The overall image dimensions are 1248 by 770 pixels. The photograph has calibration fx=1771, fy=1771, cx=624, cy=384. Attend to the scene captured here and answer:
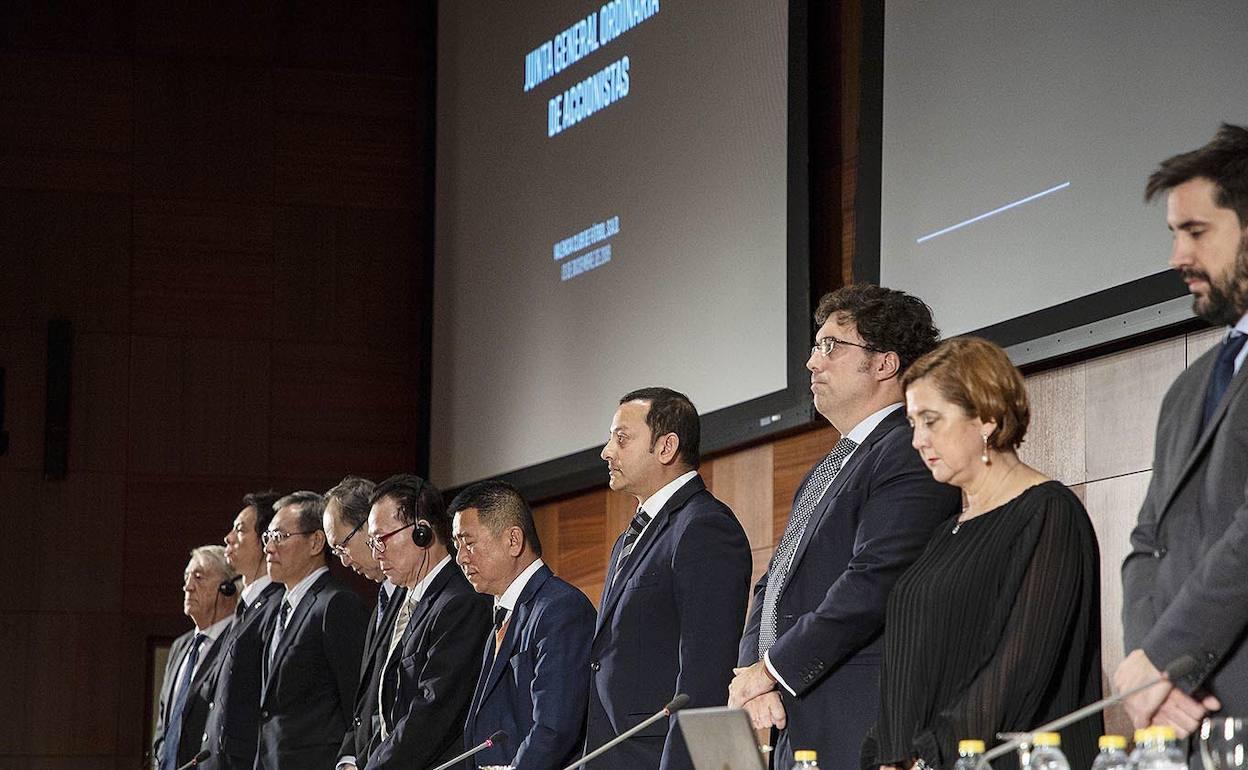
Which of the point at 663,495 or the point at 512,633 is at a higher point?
the point at 663,495

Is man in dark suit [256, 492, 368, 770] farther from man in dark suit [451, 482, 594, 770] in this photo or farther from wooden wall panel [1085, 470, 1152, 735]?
wooden wall panel [1085, 470, 1152, 735]

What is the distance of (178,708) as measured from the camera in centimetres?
635

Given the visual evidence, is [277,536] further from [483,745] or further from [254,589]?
[483,745]

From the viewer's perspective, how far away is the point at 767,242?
5.75 metres

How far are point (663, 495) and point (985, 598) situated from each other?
49.4 inches

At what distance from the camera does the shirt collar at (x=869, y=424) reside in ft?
10.8

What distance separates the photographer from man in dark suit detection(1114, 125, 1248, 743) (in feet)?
7.41

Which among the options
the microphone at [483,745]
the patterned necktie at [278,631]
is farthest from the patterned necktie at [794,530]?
the patterned necktie at [278,631]

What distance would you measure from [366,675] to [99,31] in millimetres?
4416

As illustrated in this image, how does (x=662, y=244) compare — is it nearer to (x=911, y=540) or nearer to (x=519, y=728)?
(x=519, y=728)

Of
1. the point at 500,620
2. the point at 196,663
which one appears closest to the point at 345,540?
the point at 500,620

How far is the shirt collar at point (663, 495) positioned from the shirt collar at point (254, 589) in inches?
101

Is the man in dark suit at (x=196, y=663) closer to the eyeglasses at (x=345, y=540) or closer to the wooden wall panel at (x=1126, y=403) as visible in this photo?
the eyeglasses at (x=345, y=540)

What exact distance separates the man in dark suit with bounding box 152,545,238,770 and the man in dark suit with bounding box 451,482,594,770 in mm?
1989
